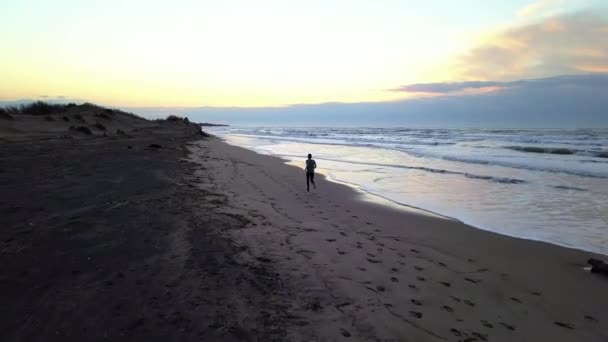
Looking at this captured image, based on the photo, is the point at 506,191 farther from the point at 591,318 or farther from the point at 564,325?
the point at 564,325

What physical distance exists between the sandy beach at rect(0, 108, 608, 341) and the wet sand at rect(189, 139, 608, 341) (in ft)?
0.08

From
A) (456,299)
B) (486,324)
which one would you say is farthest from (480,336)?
(456,299)

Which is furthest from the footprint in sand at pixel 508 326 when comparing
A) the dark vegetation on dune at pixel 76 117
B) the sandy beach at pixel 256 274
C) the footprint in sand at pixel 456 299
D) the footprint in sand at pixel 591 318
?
the dark vegetation on dune at pixel 76 117

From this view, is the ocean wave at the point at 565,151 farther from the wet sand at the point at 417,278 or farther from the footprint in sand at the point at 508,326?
the footprint in sand at the point at 508,326

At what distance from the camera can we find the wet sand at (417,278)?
13.9 feet

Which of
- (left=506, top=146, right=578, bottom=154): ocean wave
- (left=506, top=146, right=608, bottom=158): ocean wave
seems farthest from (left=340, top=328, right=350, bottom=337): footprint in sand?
(left=506, top=146, right=578, bottom=154): ocean wave

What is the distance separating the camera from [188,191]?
991 cm

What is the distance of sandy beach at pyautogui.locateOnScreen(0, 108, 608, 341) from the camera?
375 cm

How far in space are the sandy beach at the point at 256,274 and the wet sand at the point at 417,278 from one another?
0.02 meters

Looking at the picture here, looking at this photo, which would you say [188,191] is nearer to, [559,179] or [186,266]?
[186,266]

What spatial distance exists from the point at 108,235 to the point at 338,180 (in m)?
12.0

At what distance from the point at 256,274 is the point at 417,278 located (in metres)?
2.33

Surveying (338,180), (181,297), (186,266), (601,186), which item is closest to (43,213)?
(186,266)

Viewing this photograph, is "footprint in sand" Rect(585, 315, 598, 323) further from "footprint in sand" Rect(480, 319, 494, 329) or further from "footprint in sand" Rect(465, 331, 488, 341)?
"footprint in sand" Rect(465, 331, 488, 341)
